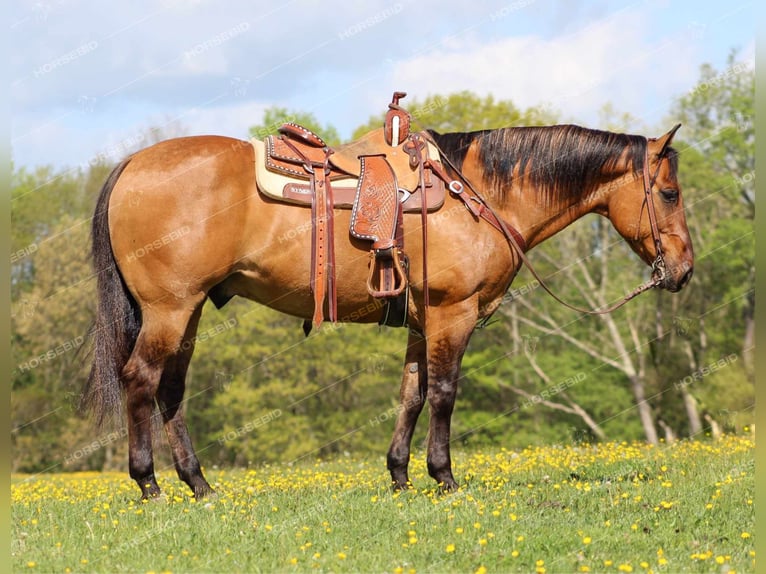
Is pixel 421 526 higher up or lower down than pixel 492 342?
higher up

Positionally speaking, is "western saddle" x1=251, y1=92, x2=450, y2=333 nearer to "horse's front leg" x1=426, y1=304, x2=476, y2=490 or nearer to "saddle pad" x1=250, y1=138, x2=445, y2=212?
"saddle pad" x1=250, y1=138, x2=445, y2=212

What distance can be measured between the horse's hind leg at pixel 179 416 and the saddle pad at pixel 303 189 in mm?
1301

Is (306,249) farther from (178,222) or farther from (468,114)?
(468,114)

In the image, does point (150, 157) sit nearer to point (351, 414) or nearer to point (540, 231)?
point (540, 231)

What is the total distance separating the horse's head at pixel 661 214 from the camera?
7.41 m

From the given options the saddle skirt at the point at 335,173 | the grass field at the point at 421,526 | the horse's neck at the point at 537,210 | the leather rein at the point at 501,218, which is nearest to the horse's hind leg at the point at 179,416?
the grass field at the point at 421,526

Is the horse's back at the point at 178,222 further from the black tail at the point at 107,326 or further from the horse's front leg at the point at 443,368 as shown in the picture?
the horse's front leg at the point at 443,368

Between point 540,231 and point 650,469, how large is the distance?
8.42 ft

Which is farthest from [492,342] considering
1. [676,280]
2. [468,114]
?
[676,280]

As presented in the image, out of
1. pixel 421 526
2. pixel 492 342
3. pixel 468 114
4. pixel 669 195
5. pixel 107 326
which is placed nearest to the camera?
pixel 421 526

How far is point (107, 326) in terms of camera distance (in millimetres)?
6980

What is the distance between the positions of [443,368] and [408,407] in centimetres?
58

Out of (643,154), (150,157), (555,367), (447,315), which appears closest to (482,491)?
(447,315)

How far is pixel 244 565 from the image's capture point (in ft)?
15.9
